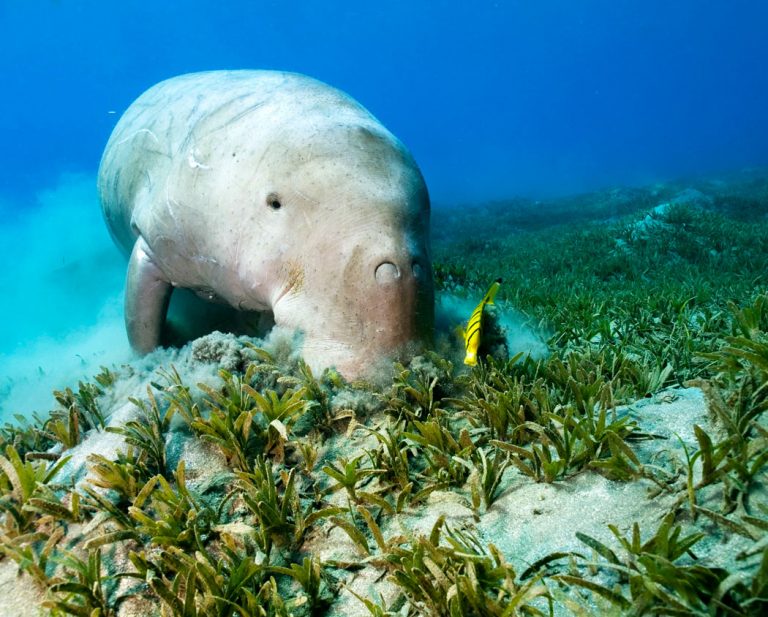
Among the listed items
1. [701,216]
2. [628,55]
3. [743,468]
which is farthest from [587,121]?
[743,468]

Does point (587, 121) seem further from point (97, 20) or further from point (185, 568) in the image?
point (185, 568)

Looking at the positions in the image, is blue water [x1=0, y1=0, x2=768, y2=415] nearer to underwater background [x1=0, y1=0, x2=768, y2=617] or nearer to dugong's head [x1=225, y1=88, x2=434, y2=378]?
underwater background [x1=0, y1=0, x2=768, y2=617]

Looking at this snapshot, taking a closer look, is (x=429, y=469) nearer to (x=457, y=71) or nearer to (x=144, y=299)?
(x=144, y=299)

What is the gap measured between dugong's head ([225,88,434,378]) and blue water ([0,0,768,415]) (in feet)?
173

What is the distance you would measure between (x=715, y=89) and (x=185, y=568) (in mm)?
188242

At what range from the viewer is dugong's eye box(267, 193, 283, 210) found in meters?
2.78

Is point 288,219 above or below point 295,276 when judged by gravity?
above

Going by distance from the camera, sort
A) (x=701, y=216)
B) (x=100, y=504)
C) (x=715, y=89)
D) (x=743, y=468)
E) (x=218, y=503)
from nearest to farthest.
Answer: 1. (x=743, y=468)
2. (x=100, y=504)
3. (x=218, y=503)
4. (x=701, y=216)
5. (x=715, y=89)

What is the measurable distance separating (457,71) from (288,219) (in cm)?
18412

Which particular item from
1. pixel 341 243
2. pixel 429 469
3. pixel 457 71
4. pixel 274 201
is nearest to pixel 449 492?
pixel 429 469

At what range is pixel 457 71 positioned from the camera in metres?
165

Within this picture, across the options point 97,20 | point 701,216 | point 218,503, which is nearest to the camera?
point 218,503

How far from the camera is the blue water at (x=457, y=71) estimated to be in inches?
3565

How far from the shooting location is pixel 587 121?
150375 mm
